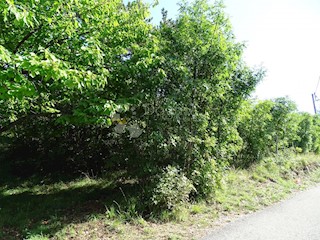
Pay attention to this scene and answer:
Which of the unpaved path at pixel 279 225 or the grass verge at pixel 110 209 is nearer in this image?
the unpaved path at pixel 279 225

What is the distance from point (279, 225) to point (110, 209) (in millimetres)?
3115

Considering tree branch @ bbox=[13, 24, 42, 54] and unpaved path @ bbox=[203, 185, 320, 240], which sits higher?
tree branch @ bbox=[13, 24, 42, 54]

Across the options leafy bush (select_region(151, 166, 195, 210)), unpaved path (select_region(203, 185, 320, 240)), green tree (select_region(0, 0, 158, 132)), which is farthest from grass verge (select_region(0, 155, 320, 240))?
green tree (select_region(0, 0, 158, 132))

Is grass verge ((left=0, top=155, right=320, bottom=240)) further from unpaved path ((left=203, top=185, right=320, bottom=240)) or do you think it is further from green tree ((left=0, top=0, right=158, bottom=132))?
green tree ((left=0, top=0, right=158, bottom=132))

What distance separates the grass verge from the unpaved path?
28 cm

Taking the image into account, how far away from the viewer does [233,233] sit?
4180 millimetres

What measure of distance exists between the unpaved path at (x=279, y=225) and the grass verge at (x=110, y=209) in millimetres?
279

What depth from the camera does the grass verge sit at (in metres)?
4.31

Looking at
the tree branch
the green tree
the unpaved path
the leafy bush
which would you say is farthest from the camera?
the leafy bush

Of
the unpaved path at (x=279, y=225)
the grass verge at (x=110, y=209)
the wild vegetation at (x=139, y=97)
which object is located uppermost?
the wild vegetation at (x=139, y=97)

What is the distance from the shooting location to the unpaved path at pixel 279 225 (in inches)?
158

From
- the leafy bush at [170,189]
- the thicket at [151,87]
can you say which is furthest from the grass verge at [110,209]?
the thicket at [151,87]

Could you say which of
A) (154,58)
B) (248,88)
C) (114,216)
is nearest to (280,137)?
(248,88)

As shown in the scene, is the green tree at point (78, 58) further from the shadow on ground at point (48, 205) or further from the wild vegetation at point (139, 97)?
the shadow on ground at point (48, 205)
